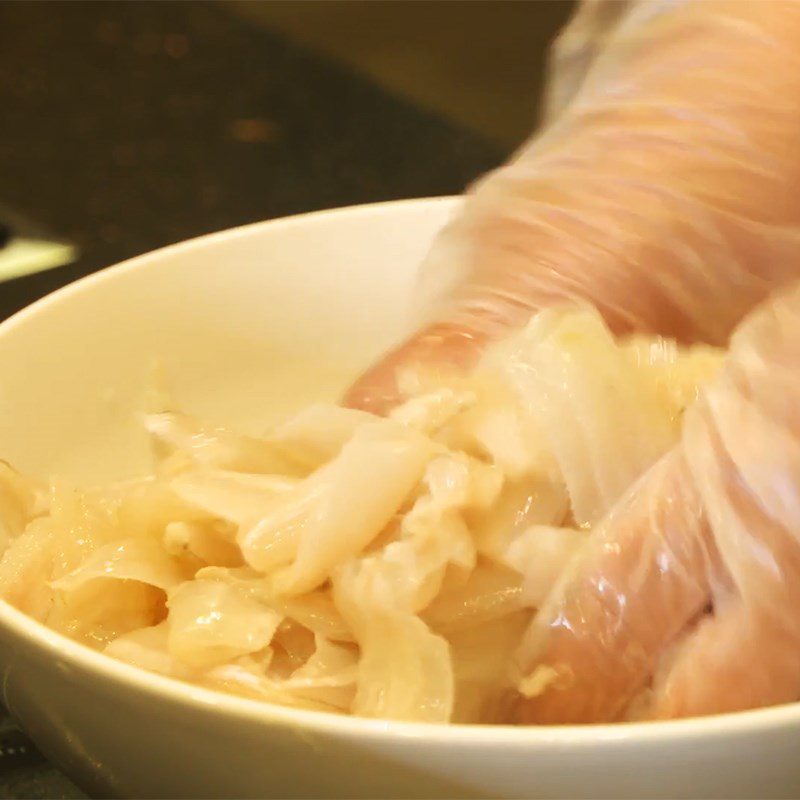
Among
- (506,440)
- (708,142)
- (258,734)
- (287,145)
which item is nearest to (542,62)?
(287,145)

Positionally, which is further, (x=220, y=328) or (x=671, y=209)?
(x=220, y=328)

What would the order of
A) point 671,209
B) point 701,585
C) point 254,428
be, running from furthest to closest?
point 254,428
point 671,209
point 701,585

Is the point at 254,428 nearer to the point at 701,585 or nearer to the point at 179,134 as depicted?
the point at 701,585

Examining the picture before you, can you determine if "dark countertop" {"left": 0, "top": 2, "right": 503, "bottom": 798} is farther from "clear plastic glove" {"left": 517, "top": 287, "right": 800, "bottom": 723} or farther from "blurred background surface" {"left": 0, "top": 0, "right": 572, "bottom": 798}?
"clear plastic glove" {"left": 517, "top": 287, "right": 800, "bottom": 723}

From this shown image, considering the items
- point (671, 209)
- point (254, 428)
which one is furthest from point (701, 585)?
point (254, 428)

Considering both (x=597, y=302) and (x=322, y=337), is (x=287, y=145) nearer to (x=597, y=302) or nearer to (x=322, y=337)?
(x=322, y=337)

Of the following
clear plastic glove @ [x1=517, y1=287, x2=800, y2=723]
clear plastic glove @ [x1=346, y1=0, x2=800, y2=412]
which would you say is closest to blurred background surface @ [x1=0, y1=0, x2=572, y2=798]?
clear plastic glove @ [x1=346, y1=0, x2=800, y2=412]
